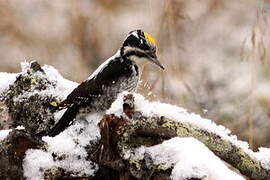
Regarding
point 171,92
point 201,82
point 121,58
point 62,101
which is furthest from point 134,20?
point 62,101

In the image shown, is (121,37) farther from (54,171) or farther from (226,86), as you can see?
(54,171)

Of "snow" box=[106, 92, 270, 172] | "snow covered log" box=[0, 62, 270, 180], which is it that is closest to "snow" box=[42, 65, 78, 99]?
"snow covered log" box=[0, 62, 270, 180]

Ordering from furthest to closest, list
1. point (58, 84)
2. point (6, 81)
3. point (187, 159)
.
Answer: point (58, 84) → point (6, 81) → point (187, 159)

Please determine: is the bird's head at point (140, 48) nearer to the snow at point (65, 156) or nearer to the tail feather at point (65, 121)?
the tail feather at point (65, 121)

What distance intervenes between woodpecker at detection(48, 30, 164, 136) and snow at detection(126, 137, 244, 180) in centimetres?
70

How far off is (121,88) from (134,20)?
97.6 inches

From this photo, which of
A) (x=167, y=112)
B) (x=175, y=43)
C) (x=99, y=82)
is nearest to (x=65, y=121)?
(x=99, y=82)

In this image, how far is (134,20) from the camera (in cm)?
590

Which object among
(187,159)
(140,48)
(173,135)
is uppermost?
(140,48)

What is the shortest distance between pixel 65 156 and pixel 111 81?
0.86m

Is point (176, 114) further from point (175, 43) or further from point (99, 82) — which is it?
point (175, 43)

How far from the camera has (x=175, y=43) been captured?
471 centimetres

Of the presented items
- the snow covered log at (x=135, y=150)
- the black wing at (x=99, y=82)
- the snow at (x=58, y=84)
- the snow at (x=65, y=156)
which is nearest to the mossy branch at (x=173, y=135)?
the snow covered log at (x=135, y=150)

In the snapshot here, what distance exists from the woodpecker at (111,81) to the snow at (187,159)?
70 cm
